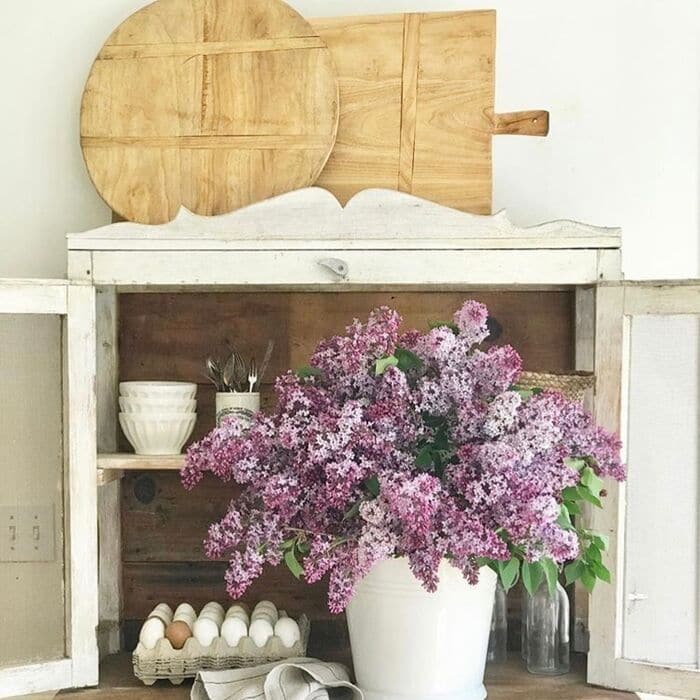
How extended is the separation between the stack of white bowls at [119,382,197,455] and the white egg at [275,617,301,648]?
0.32m

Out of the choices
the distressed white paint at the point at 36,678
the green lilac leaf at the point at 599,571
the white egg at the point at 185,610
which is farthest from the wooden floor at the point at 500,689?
the green lilac leaf at the point at 599,571

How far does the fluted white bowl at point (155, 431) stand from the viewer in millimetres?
1639

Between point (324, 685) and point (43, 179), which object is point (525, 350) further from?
point (43, 179)

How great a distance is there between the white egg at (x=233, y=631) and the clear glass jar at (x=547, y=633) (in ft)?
1.50

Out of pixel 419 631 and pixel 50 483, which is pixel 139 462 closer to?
pixel 50 483

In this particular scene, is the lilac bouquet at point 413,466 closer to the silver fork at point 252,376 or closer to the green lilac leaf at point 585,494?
the green lilac leaf at point 585,494

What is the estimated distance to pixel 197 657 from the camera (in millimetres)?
1599

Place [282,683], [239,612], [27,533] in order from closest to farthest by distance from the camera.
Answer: [282,683]
[27,533]
[239,612]

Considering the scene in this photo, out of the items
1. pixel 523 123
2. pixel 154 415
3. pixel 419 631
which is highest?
pixel 523 123

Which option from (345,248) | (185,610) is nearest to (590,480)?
(345,248)

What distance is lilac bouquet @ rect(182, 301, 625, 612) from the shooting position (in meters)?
1.27

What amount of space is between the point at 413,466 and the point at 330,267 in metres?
0.39

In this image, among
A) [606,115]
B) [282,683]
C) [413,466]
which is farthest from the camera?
[606,115]

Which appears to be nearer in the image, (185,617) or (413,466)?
(413,466)
